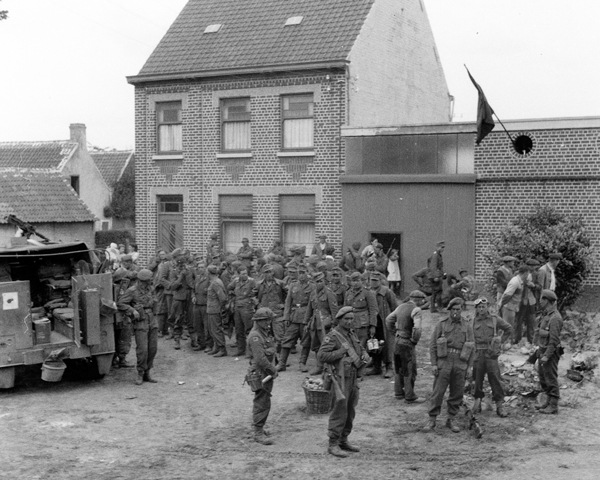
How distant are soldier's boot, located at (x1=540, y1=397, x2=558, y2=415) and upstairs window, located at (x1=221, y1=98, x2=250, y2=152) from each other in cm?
1351

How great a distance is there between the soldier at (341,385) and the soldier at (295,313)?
4.25 metres

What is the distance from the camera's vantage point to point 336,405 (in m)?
8.95

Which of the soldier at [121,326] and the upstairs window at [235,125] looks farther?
the upstairs window at [235,125]

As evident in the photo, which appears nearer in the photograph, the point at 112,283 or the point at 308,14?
the point at 112,283

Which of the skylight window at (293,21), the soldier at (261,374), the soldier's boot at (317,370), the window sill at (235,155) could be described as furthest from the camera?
the skylight window at (293,21)

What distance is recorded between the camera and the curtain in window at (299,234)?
2156cm

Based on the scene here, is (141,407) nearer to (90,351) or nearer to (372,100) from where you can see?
(90,351)

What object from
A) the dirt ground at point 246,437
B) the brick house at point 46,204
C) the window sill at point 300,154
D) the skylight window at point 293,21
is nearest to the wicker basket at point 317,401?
the dirt ground at point 246,437

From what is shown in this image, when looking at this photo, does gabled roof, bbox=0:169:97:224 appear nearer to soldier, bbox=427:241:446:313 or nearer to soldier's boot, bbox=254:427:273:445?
soldier, bbox=427:241:446:313

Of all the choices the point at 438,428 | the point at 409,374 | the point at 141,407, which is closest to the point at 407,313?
the point at 409,374

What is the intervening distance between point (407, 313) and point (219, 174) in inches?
489

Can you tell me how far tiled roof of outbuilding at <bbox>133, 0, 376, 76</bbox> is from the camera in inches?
845

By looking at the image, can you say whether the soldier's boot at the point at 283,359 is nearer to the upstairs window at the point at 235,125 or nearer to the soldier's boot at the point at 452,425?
the soldier's boot at the point at 452,425

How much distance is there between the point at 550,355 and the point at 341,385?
3242 millimetres
